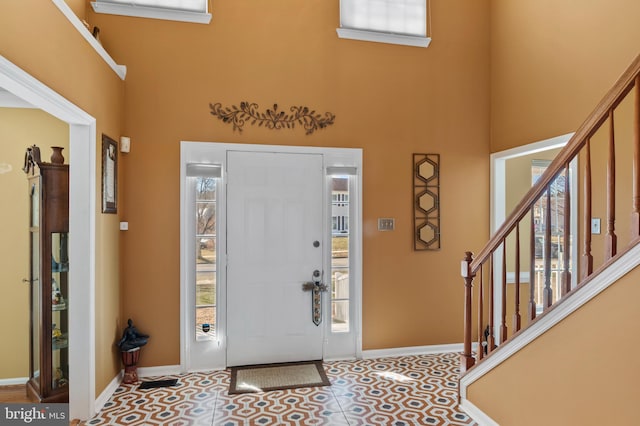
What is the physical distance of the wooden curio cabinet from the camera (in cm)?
291

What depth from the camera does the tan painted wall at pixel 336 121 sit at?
3539mm

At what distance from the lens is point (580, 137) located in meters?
1.87

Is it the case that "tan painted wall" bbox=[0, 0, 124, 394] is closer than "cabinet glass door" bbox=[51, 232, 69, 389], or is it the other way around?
"tan painted wall" bbox=[0, 0, 124, 394]

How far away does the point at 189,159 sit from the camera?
362 cm

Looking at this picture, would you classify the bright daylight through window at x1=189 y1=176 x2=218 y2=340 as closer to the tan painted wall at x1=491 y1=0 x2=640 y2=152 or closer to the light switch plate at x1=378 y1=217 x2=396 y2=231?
the light switch plate at x1=378 y1=217 x2=396 y2=231

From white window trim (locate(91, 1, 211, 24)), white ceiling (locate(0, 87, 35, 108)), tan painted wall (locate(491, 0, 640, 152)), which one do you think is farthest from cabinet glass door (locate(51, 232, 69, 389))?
tan painted wall (locate(491, 0, 640, 152))

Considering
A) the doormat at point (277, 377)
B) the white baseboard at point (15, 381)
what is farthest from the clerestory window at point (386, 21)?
the white baseboard at point (15, 381)

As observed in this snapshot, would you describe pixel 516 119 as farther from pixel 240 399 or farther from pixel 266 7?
pixel 240 399

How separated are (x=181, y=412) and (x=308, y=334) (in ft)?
4.48

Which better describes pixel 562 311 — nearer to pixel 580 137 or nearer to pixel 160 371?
pixel 580 137

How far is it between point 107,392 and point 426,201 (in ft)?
11.0

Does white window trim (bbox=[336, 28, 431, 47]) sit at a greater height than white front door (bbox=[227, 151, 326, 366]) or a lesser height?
greater

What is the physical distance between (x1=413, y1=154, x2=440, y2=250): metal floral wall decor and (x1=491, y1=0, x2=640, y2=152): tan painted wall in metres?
0.76

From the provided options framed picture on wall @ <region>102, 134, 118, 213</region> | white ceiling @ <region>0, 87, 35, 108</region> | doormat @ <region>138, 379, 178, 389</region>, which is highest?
white ceiling @ <region>0, 87, 35, 108</region>
